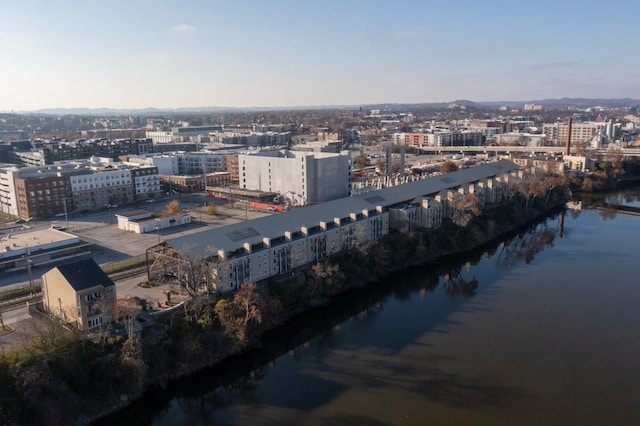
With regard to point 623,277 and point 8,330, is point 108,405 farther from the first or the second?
point 623,277

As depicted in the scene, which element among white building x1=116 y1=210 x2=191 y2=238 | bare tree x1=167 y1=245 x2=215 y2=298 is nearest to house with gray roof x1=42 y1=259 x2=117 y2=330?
bare tree x1=167 y1=245 x2=215 y2=298

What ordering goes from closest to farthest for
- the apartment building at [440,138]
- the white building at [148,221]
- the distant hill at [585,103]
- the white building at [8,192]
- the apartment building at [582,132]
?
1. the white building at [148,221]
2. the white building at [8,192]
3. the apartment building at [440,138]
4. the apartment building at [582,132]
5. the distant hill at [585,103]

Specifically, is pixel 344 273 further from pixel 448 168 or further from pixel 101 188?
pixel 448 168

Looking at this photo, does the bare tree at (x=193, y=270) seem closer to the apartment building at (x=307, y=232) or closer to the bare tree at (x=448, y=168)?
the apartment building at (x=307, y=232)

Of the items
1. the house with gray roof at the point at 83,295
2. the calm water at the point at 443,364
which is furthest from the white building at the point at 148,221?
the calm water at the point at 443,364

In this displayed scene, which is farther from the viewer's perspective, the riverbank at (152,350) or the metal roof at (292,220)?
the metal roof at (292,220)

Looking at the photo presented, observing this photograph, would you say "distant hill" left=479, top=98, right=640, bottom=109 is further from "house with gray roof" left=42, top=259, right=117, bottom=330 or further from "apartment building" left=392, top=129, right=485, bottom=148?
"house with gray roof" left=42, top=259, right=117, bottom=330
